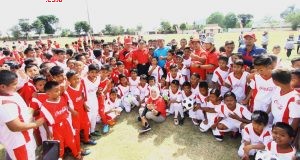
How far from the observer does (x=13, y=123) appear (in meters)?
3.16

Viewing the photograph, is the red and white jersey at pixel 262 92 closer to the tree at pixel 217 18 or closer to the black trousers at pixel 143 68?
the black trousers at pixel 143 68

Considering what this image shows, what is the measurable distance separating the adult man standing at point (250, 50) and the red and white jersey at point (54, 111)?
4.07 m

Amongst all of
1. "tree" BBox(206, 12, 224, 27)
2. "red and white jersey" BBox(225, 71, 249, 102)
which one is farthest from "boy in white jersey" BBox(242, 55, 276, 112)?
"tree" BBox(206, 12, 224, 27)

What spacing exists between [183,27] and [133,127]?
88.5 meters

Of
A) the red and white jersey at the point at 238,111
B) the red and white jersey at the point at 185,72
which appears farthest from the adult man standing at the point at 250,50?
the red and white jersey at the point at 185,72

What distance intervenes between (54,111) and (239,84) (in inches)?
152

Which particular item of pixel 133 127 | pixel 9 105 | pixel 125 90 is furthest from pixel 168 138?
pixel 9 105

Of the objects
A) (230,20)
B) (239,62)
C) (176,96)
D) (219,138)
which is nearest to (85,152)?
(176,96)

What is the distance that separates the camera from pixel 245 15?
113m

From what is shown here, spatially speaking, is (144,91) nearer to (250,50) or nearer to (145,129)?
(145,129)

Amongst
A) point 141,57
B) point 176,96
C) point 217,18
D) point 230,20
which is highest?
point 217,18

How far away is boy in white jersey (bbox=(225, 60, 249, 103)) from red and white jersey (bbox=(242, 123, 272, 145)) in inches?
51.9

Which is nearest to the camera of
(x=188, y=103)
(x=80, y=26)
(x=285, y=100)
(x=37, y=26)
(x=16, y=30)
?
(x=285, y=100)

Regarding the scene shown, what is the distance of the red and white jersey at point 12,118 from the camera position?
3143 millimetres
